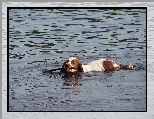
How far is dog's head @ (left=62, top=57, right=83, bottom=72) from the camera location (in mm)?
5836

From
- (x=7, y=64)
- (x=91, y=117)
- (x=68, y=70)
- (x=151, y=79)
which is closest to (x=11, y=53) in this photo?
(x=7, y=64)

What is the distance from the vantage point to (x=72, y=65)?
5840 millimetres

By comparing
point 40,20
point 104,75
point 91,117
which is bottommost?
point 91,117

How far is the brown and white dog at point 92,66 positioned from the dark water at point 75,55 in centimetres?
4

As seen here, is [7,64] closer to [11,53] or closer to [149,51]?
[11,53]

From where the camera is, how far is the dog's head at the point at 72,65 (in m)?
5.84

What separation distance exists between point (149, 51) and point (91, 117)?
80cm

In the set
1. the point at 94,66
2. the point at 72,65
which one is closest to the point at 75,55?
the point at 72,65

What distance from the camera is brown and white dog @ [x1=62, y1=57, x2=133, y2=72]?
5.84 m

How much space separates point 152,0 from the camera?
19.2 ft

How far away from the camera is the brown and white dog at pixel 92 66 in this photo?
19.1 feet

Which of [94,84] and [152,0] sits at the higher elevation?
[152,0]

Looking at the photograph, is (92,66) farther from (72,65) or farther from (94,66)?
(72,65)

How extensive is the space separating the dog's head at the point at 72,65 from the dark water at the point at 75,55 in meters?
0.05
